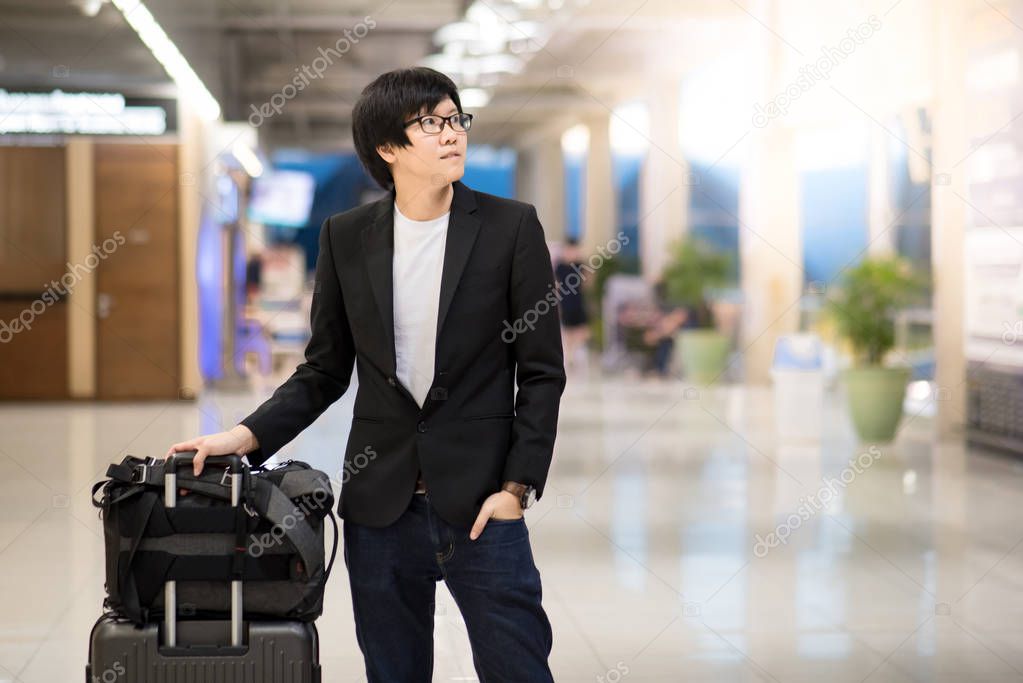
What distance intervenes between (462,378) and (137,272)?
40.4 feet

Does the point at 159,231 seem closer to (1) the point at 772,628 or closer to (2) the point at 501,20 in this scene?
(2) the point at 501,20

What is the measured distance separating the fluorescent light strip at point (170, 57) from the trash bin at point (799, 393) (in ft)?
18.7

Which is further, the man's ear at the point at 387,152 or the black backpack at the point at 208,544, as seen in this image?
the man's ear at the point at 387,152

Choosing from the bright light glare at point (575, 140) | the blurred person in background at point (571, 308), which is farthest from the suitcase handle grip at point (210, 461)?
the bright light glare at point (575, 140)

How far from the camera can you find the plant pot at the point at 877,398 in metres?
9.57

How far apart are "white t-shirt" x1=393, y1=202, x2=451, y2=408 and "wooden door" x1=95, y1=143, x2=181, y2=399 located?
39.8ft

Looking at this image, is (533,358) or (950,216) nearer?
(533,358)

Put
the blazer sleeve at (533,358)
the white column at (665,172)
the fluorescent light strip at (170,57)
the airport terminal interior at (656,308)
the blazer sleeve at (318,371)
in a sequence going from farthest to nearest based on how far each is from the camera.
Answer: the white column at (665,172) < the fluorescent light strip at (170,57) < the airport terminal interior at (656,308) < the blazer sleeve at (318,371) < the blazer sleeve at (533,358)

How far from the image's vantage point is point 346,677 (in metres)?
3.72

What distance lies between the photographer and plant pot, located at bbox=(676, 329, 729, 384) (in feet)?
53.0

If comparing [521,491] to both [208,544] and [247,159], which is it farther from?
[247,159]

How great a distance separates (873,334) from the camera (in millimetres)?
9719

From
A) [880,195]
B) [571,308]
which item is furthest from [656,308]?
[880,195]

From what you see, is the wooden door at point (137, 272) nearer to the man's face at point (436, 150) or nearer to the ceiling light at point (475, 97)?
the ceiling light at point (475, 97)
